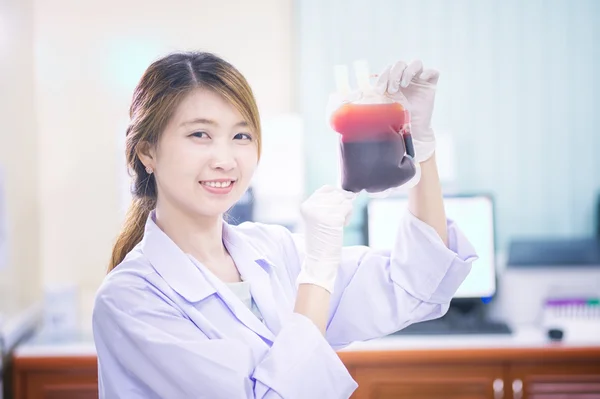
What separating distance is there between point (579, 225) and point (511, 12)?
98 cm

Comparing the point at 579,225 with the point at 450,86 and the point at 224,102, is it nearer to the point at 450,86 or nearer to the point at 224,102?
the point at 450,86

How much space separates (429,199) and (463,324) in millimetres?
1588

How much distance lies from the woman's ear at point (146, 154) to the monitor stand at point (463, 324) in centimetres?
166

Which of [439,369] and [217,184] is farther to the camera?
[439,369]

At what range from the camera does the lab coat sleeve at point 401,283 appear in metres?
1.46

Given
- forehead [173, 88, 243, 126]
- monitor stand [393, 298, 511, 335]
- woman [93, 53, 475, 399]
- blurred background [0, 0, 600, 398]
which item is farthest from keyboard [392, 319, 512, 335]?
forehead [173, 88, 243, 126]

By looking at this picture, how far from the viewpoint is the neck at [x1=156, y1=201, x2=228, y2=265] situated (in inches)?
56.1

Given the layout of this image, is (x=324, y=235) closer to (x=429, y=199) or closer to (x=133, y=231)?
(x=429, y=199)

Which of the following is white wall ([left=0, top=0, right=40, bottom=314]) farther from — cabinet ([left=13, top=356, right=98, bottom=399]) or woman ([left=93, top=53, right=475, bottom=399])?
woman ([left=93, top=53, right=475, bottom=399])

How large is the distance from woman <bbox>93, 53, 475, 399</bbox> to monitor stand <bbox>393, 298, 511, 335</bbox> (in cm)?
133

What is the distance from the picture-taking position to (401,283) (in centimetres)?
148

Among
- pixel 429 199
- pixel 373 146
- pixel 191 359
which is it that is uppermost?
pixel 373 146

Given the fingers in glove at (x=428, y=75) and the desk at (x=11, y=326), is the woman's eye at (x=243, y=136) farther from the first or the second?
the desk at (x=11, y=326)

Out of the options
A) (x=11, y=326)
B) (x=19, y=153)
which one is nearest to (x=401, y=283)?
(x=11, y=326)
